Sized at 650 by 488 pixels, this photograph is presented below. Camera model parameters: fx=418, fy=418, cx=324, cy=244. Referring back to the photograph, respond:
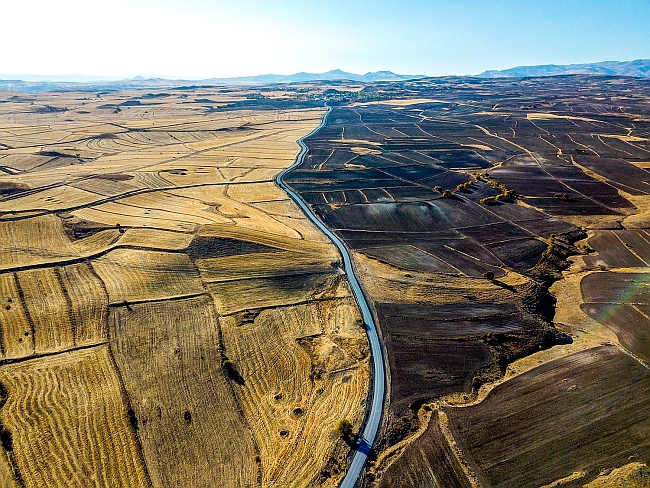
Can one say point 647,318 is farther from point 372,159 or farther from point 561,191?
point 372,159

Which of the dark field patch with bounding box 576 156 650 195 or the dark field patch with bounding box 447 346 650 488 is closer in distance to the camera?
the dark field patch with bounding box 447 346 650 488

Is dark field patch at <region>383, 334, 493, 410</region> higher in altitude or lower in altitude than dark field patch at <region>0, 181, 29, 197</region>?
lower

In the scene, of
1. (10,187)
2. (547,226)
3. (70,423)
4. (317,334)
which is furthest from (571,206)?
(10,187)

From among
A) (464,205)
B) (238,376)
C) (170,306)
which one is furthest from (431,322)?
(464,205)

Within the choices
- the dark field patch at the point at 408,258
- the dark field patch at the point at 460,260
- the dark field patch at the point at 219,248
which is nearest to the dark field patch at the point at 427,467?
the dark field patch at the point at 408,258

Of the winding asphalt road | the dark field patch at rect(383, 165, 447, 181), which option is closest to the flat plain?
the winding asphalt road

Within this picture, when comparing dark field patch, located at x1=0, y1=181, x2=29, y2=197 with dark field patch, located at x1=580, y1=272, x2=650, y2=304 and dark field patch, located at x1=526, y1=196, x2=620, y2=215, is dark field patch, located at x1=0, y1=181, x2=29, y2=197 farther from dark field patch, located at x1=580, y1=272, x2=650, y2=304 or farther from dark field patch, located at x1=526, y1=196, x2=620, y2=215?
dark field patch, located at x1=526, y1=196, x2=620, y2=215

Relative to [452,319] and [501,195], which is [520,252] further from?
[501,195]
